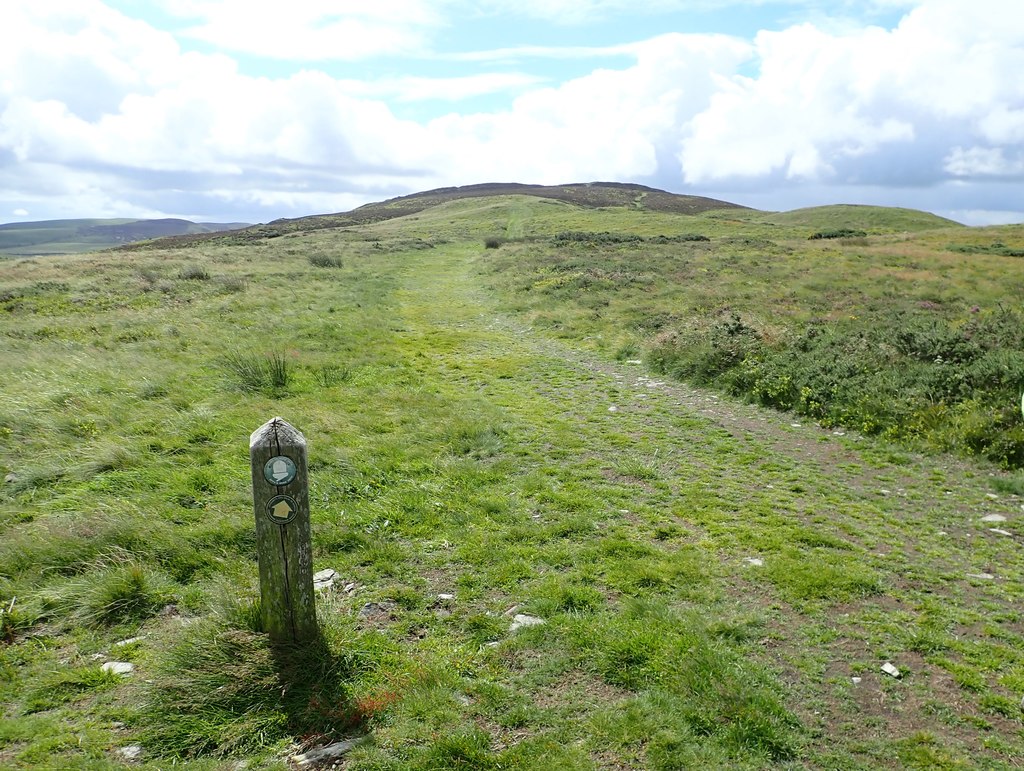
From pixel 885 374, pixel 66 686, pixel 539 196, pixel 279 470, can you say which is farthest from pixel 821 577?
pixel 539 196

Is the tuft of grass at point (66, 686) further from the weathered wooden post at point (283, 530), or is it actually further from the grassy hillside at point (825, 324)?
the grassy hillside at point (825, 324)

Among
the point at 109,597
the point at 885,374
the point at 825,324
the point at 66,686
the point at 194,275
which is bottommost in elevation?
the point at 66,686

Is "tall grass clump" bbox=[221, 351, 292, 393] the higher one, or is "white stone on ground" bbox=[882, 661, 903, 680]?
"tall grass clump" bbox=[221, 351, 292, 393]

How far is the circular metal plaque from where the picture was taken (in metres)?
4.45

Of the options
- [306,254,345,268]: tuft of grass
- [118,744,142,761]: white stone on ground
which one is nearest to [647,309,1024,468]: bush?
[118,744,142,761]: white stone on ground

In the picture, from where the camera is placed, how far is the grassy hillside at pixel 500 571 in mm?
4211

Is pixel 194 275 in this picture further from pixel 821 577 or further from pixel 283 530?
pixel 821 577

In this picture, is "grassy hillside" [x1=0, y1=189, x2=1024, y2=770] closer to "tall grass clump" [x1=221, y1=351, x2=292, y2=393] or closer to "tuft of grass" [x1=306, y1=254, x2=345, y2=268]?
"tall grass clump" [x1=221, y1=351, x2=292, y2=393]

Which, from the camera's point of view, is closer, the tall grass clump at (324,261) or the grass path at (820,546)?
the grass path at (820,546)

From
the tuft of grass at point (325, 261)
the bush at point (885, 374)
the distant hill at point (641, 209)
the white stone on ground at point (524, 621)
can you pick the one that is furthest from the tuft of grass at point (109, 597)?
the distant hill at point (641, 209)

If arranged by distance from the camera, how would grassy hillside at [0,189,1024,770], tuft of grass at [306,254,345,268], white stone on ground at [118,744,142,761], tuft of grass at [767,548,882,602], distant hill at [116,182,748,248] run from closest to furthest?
white stone on ground at [118,744,142,761], grassy hillside at [0,189,1024,770], tuft of grass at [767,548,882,602], tuft of grass at [306,254,345,268], distant hill at [116,182,748,248]

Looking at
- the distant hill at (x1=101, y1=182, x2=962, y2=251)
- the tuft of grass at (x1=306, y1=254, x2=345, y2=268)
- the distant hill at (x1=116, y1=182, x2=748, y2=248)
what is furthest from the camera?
the distant hill at (x1=116, y1=182, x2=748, y2=248)

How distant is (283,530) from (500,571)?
2496 mm

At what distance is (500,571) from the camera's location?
20.6 feet
